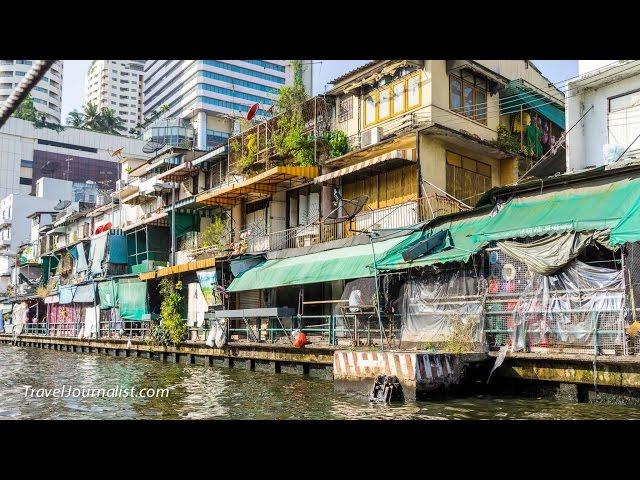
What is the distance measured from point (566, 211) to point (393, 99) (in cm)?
960

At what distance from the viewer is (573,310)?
12.7 meters

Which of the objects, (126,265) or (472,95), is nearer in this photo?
(472,95)

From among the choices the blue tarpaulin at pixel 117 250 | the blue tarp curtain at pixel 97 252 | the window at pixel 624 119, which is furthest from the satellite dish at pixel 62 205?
the window at pixel 624 119

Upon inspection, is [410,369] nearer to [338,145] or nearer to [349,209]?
[349,209]

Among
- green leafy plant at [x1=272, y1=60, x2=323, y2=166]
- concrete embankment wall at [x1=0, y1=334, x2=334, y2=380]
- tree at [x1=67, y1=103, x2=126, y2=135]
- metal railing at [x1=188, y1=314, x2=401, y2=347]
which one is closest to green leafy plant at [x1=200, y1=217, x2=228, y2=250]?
concrete embankment wall at [x1=0, y1=334, x2=334, y2=380]

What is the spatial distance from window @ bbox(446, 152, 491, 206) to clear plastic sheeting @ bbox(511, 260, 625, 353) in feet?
28.0

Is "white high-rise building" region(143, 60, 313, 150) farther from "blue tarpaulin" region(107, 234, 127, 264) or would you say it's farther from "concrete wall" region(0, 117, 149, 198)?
"blue tarpaulin" region(107, 234, 127, 264)

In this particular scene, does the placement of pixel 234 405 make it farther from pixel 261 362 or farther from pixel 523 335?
pixel 261 362

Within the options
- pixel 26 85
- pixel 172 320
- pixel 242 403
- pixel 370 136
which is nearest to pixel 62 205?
pixel 172 320

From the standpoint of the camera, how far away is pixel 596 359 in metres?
11.9

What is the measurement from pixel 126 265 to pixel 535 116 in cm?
2614

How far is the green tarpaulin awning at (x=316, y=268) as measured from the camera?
61.1 feet
